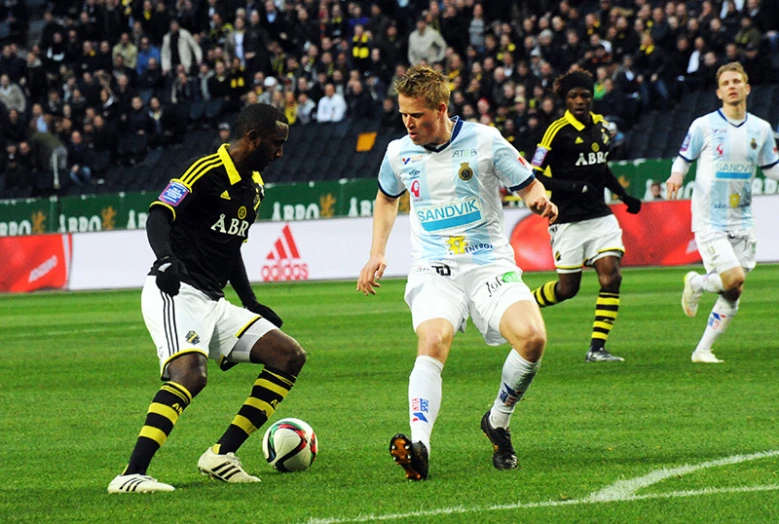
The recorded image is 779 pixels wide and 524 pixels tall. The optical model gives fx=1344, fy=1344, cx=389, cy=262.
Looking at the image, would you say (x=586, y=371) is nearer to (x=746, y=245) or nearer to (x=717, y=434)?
(x=746, y=245)

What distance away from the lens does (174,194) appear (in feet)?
21.3

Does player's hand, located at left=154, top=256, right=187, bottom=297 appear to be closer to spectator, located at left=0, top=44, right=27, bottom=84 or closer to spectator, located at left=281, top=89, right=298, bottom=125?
spectator, located at left=281, top=89, right=298, bottom=125

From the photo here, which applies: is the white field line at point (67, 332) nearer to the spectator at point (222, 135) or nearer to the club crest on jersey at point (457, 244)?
the club crest on jersey at point (457, 244)

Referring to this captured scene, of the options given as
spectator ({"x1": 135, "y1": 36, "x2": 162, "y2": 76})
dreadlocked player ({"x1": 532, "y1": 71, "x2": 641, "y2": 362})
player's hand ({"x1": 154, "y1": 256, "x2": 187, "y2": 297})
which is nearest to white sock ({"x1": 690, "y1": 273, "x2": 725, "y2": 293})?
dreadlocked player ({"x1": 532, "y1": 71, "x2": 641, "y2": 362})

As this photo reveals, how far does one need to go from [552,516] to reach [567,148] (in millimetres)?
6932

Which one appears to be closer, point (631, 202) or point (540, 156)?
point (540, 156)

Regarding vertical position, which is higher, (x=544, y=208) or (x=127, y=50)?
(x=544, y=208)

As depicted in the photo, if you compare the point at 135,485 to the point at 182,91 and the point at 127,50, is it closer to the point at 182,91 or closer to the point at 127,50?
the point at 182,91

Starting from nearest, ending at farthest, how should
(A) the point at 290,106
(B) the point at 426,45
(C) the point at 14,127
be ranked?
(B) the point at 426,45, (A) the point at 290,106, (C) the point at 14,127

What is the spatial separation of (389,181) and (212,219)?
3.06 ft

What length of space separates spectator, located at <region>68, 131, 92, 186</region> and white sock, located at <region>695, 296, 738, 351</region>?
23273 mm

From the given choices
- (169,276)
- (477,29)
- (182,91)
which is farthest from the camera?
(182,91)

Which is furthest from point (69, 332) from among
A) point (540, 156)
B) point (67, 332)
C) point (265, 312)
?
point (265, 312)

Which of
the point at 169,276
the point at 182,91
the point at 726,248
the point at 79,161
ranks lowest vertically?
the point at 79,161
